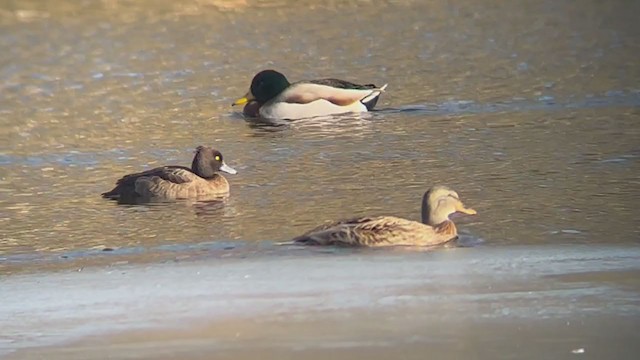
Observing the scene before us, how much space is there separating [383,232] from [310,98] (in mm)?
8735

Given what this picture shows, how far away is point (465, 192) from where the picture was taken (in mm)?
11297

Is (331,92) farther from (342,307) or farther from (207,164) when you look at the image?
(342,307)

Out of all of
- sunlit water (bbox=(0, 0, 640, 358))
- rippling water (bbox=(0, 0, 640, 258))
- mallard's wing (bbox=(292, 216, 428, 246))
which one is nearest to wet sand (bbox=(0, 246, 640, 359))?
mallard's wing (bbox=(292, 216, 428, 246))

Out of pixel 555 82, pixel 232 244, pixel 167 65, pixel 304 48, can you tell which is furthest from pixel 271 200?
pixel 304 48

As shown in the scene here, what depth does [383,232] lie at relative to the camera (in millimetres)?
9180

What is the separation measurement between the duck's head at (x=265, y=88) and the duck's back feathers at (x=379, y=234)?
885 centimetres

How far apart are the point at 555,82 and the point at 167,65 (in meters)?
5.91

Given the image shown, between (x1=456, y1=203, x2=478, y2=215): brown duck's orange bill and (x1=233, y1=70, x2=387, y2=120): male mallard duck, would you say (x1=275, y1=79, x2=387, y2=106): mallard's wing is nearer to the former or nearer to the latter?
(x1=233, y1=70, x2=387, y2=120): male mallard duck

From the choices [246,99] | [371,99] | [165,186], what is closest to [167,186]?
[165,186]

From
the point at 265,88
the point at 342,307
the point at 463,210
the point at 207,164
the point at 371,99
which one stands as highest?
the point at 265,88

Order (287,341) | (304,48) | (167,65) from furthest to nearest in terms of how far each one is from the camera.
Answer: (304,48) → (167,65) → (287,341)

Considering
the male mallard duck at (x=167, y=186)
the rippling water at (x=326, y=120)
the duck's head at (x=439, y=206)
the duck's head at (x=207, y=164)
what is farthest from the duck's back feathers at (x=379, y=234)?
the duck's head at (x=207, y=164)

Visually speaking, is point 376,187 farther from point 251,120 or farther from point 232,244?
point 251,120

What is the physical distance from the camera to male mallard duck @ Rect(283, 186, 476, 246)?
9.14 m
